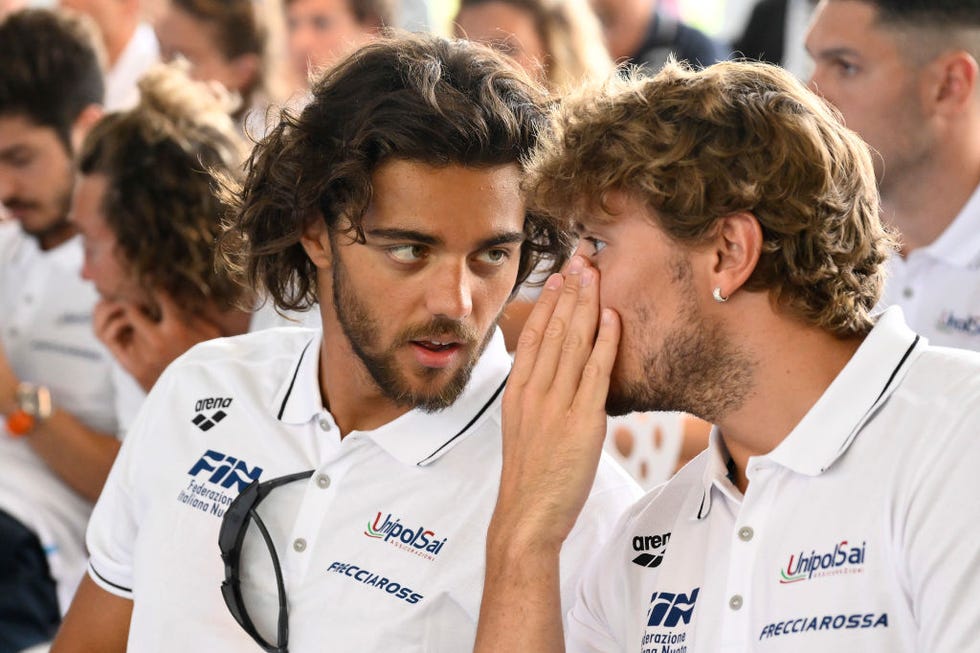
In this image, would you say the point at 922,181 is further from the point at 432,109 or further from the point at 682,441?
the point at 432,109

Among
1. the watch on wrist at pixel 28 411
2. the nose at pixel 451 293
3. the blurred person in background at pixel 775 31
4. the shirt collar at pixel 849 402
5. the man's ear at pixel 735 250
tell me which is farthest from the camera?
the blurred person in background at pixel 775 31

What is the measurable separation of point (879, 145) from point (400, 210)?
1.58 metres

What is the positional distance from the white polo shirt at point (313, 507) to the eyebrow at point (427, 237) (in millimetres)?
211

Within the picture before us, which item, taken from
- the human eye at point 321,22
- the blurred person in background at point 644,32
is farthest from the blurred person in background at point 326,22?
the blurred person in background at point 644,32

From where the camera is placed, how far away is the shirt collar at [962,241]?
298 centimetres

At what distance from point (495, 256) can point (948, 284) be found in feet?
4.69

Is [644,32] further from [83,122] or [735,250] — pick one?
[735,250]

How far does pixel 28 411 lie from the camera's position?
128 inches

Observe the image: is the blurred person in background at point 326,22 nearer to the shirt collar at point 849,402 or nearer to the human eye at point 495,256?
the human eye at point 495,256

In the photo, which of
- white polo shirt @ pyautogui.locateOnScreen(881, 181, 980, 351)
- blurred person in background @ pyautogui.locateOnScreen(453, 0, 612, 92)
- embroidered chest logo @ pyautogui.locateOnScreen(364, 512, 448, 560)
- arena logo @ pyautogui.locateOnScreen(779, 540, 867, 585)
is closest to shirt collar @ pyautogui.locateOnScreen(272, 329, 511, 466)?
embroidered chest logo @ pyautogui.locateOnScreen(364, 512, 448, 560)

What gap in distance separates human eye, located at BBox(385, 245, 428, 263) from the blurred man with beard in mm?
1530

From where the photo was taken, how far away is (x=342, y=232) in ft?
6.93

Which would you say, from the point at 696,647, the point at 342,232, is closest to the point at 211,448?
the point at 342,232

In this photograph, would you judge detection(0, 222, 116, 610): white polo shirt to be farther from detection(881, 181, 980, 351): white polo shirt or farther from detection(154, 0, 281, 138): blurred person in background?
detection(881, 181, 980, 351): white polo shirt
